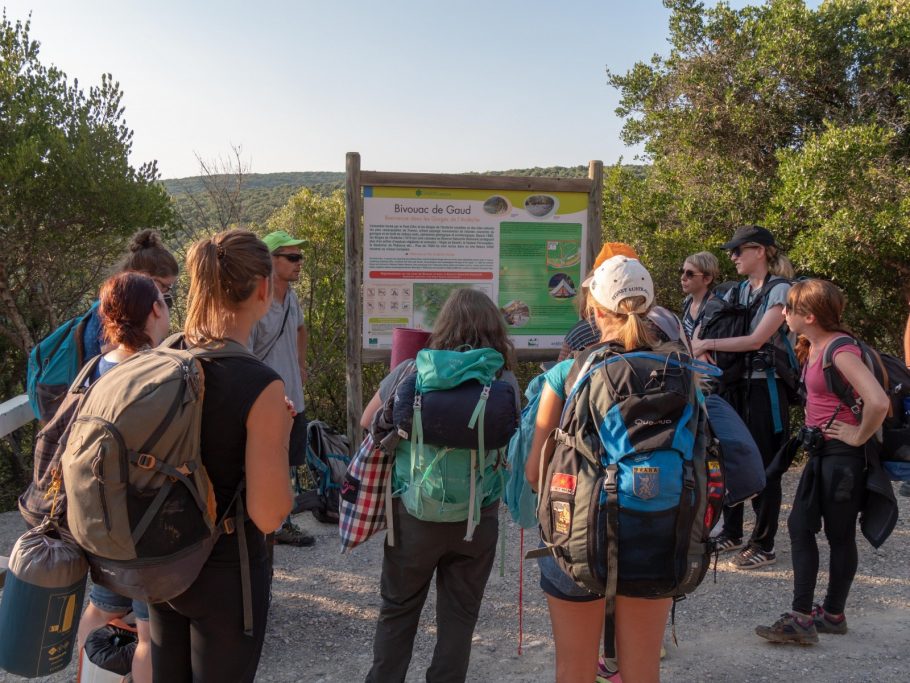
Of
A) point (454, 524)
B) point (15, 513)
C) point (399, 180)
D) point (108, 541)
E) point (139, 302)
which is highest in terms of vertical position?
point (399, 180)

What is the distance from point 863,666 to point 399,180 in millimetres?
3982

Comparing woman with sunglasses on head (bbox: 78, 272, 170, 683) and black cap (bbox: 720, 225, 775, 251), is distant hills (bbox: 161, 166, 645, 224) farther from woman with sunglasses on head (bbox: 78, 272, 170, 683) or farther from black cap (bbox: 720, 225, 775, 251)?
woman with sunglasses on head (bbox: 78, 272, 170, 683)

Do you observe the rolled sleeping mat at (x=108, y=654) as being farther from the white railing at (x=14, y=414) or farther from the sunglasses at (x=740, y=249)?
the sunglasses at (x=740, y=249)

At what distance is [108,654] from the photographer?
8.27 feet

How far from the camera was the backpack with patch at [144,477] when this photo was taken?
5.74ft

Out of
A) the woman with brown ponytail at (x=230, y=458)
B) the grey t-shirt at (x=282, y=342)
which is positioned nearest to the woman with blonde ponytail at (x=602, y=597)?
the woman with brown ponytail at (x=230, y=458)

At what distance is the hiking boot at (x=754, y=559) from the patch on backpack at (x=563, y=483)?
296cm

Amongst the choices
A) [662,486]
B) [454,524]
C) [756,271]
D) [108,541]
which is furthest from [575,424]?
[756,271]

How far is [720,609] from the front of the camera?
411cm

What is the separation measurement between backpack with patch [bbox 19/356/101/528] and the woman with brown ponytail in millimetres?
386

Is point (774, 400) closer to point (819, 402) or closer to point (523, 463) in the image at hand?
point (819, 402)

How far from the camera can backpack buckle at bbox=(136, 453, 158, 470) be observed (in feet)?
5.76

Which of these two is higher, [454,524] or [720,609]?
[454,524]

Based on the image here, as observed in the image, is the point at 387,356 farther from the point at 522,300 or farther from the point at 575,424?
the point at 575,424
